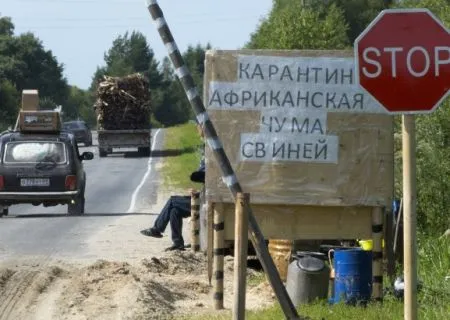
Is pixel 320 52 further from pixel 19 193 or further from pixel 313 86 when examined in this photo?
pixel 19 193

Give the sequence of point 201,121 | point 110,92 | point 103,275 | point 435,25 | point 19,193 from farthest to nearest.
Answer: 1. point 110,92
2. point 19,193
3. point 103,275
4. point 201,121
5. point 435,25

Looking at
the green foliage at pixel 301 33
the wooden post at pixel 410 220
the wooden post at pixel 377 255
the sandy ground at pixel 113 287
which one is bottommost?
the sandy ground at pixel 113 287

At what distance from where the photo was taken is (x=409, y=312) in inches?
277

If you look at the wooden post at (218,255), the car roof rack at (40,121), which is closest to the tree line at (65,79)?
the car roof rack at (40,121)

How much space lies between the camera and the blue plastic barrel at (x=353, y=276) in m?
10.6

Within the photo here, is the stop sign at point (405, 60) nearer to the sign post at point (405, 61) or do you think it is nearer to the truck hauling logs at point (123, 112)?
the sign post at point (405, 61)

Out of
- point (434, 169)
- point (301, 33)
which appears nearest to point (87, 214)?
point (434, 169)

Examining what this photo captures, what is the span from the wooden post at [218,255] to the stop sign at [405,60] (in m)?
4.18

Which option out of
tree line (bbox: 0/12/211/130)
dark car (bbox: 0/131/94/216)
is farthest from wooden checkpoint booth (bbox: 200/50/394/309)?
tree line (bbox: 0/12/211/130)

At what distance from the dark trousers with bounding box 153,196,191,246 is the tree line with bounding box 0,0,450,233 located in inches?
126

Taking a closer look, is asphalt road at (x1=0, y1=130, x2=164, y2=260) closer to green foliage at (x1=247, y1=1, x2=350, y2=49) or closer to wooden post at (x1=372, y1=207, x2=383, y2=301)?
wooden post at (x1=372, y1=207, x2=383, y2=301)

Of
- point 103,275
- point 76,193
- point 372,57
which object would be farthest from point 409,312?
point 76,193

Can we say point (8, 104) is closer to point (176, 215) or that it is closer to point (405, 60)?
point (176, 215)

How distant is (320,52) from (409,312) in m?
4.05
